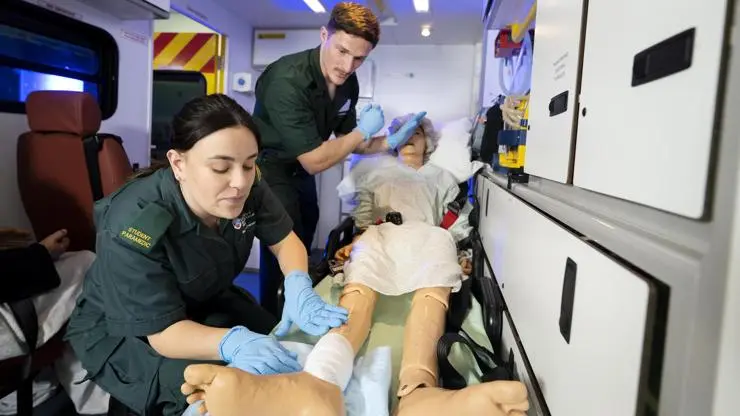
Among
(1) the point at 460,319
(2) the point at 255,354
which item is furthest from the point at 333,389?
(1) the point at 460,319

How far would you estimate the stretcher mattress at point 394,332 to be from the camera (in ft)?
4.42

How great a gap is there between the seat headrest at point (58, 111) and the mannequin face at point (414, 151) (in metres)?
1.87

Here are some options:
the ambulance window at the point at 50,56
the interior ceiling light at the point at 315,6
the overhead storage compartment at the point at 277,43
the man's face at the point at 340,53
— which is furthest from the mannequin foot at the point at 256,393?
the overhead storage compartment at the point at 277,43

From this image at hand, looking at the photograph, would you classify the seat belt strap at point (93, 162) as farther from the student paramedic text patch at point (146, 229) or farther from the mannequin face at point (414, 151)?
the mannequin face at point (414, 151)

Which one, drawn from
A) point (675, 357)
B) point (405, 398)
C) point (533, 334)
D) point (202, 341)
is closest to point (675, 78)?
point (675, 357)

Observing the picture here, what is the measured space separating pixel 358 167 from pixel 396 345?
5.39ft

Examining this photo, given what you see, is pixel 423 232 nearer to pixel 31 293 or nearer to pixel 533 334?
pixel 533 334

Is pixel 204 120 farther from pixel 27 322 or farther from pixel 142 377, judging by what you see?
pixel 27 322

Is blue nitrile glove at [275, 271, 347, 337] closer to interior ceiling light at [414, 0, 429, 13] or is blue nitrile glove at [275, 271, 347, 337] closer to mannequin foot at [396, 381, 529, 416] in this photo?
mannequin foot at [396, 381, 529, 416]

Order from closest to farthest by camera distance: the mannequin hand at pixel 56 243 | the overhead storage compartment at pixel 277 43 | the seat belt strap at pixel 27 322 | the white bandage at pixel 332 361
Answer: the white bandage at pixel 332 361 < the seat belt strap at pixel 27 322 < the mannequin hand at pixel 56 243 < the overhead storage compartment at pixel 277 43

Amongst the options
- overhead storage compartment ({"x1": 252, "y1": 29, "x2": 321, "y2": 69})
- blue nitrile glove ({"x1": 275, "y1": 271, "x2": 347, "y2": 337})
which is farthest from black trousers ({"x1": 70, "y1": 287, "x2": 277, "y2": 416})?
overhead storage compartment ({"x1": 252, "y1": 29, "x2": 321, "y2": 69})

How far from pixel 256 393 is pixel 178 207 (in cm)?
71

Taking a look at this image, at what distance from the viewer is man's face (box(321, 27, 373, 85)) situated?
2.05 m

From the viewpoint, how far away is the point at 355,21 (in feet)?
6.59
